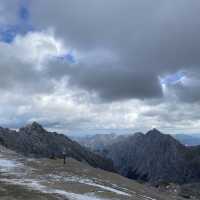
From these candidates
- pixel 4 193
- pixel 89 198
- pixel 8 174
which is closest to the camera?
pixel 4 193

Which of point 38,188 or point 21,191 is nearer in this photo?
point 21,191

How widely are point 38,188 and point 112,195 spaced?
46.8ft

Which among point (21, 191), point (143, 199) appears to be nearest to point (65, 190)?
point (21, 191)

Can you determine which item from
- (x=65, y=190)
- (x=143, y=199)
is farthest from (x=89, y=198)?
(x=143, y=199)

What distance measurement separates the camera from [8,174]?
8831 centimetres

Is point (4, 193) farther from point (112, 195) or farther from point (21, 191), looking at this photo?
point (112, 195)

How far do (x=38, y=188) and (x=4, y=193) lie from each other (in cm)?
1028

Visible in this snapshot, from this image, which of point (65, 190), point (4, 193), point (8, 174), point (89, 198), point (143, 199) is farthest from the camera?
point (8, 174)

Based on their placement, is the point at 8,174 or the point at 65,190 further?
the point at 8,174

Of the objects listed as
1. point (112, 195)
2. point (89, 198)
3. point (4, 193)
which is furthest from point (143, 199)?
point (4, 193)

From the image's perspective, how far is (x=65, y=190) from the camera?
7044 cm

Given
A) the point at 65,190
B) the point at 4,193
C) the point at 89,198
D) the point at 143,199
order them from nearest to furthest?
the point at 4,193, the point at 89,198, the point at 65,190, the point at 143,199

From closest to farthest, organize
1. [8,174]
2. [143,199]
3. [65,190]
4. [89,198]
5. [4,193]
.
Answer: [4,193], [89,198], [65,190], [143,199], [8,174]

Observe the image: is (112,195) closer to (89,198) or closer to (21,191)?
(89,198)
